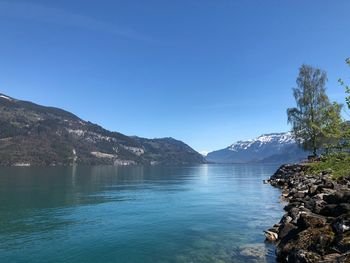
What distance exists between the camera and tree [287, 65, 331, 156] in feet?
328

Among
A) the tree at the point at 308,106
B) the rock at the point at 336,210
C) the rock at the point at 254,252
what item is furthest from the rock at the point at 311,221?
the tree at the point at 308,106

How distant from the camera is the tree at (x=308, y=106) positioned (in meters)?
100

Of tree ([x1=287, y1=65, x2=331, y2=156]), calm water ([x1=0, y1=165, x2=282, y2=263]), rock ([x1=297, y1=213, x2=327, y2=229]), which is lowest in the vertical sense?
calm water ([x1=0, y1=165, x2=282, y2=263])

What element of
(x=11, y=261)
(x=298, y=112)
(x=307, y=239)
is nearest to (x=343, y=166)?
(x=307, y=239)

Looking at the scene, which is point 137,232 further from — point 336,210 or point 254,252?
point 336,210

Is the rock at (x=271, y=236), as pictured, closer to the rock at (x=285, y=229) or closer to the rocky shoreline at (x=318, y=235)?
the rocky shoreline at (x=318, y=235)

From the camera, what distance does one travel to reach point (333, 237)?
23828mm

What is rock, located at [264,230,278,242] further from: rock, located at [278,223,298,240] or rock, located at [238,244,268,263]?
rock, located at [238,244,268,263]

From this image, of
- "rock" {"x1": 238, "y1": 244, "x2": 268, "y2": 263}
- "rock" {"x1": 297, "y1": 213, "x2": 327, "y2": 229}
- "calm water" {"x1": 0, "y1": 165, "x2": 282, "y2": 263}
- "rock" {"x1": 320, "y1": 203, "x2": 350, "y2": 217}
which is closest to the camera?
"rock" {"x1": 297, "y1": 213, "x2": 327, "y2": 229}

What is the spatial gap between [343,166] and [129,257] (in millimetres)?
19658

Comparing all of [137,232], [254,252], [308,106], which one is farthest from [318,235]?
[308,106]

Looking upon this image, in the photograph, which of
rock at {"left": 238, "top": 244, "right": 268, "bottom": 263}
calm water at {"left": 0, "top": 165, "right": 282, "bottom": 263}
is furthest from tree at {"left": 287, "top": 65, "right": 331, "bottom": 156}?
rock at {"left": 238, "top": 244, "right": 268, "bottom": 263}

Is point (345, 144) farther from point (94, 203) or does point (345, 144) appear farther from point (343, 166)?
point (94, 203)

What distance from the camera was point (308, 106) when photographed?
10350 centimetres
